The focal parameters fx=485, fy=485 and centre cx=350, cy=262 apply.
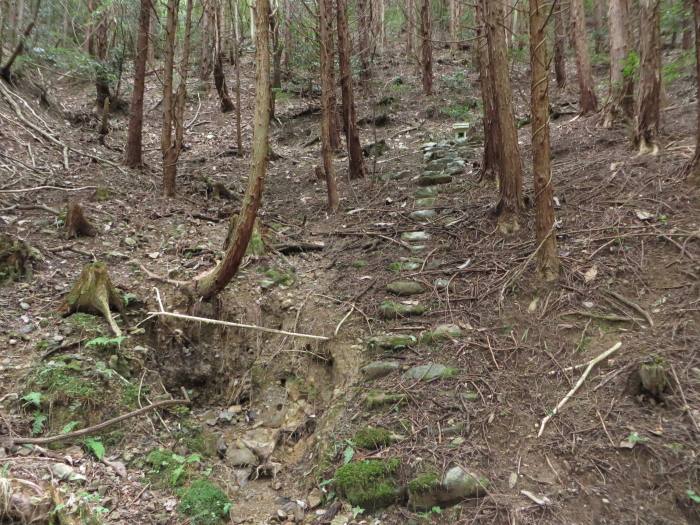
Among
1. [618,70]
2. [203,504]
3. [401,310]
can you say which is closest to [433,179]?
[618,70]

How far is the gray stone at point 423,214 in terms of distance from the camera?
7556 mm

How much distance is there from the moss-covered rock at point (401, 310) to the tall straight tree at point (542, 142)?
1347 millimetres

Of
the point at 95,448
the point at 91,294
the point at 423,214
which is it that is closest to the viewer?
the point at 95,448

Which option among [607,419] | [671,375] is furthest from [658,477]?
[671,375]

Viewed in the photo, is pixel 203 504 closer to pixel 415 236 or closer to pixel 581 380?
pixel 581 380

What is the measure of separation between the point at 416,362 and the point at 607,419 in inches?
66.9

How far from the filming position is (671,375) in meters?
3.73

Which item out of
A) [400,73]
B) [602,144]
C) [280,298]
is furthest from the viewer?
[400,73]

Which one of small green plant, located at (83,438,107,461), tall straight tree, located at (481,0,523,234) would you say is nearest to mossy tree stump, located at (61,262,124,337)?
small green plant, located at (83,438,107,461)

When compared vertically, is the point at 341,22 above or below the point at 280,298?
above

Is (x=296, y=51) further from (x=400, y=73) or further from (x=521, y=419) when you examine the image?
(x=521, y=419)

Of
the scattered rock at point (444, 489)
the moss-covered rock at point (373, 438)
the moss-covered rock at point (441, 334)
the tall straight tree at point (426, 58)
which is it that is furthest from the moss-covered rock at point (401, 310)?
the tall straight tree at point (426, 58)

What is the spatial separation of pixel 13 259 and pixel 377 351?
4.24 m

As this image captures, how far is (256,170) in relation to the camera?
5508mm
